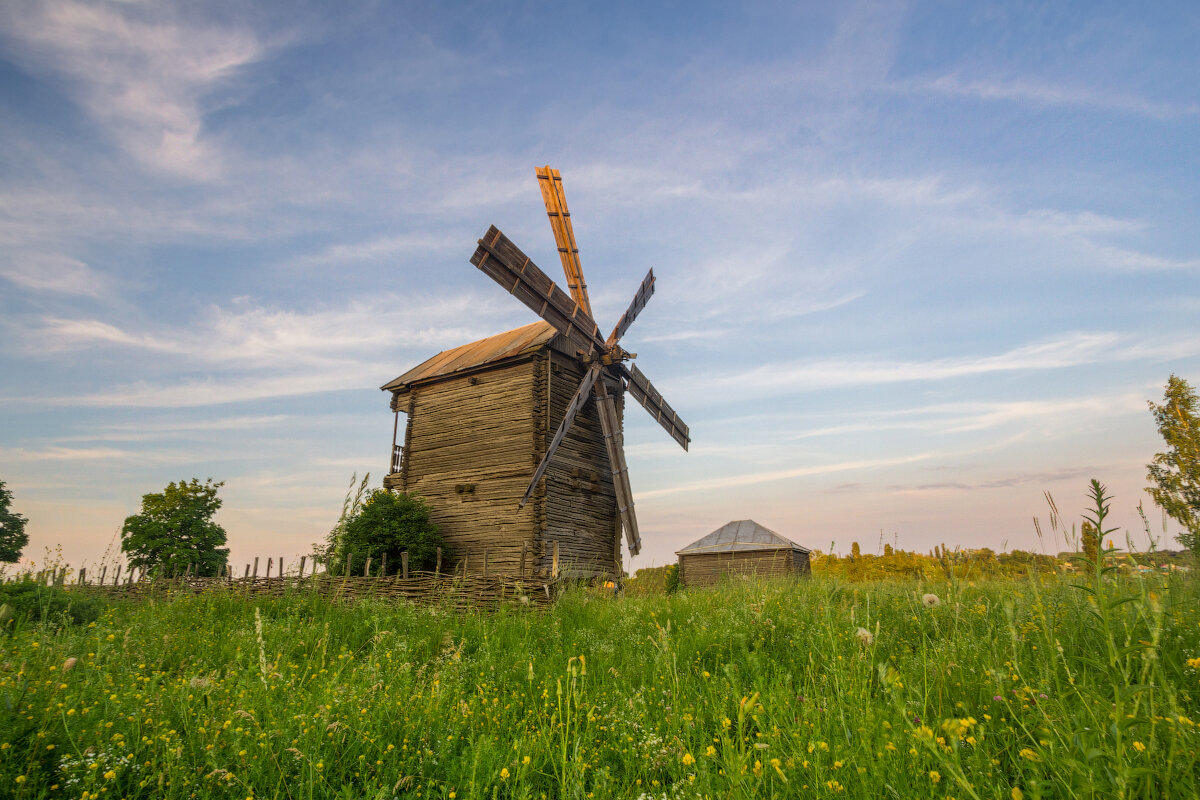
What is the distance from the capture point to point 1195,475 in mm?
25000

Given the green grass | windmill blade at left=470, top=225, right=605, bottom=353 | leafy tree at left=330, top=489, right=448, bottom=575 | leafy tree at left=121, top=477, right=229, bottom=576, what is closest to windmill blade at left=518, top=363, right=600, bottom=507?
windmill blade at left=470, top=225, right=605, bottom=353

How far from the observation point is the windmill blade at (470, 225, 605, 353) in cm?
1703

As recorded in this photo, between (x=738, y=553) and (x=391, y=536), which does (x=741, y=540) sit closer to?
(x=738, y=553)

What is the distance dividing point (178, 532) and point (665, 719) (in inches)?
1236

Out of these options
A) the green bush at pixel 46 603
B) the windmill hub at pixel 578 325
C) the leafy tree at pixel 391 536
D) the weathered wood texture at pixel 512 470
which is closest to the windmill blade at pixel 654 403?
the windmill hub at pixel 578 325

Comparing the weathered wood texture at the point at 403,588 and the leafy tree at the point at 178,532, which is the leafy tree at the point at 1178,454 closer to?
the weathered wood texture at the point at 403,588

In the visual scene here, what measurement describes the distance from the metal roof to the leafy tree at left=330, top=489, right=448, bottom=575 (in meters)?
4.83

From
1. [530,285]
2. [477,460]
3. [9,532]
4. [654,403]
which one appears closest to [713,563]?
[654,403]

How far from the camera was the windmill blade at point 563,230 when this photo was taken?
21.7 metres

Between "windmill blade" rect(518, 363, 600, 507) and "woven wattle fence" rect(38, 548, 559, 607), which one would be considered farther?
"windmill blade" rect(518, 363, 600, 507)

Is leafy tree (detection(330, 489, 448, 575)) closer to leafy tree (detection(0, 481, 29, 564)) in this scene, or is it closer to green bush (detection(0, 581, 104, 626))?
green bush (detection(0, 581, 104, 626))

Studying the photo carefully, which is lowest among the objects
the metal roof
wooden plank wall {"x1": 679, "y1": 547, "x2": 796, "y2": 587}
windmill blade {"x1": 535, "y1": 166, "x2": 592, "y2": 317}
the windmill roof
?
wooden plank wall {"x1": 679, "y1": 547, "x2": 796, "y2": 587}

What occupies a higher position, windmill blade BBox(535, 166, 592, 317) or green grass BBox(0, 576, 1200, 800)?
windmill blade BBox(535, 166, 592, 317)

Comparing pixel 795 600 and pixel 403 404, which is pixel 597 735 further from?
pixel 403 404
